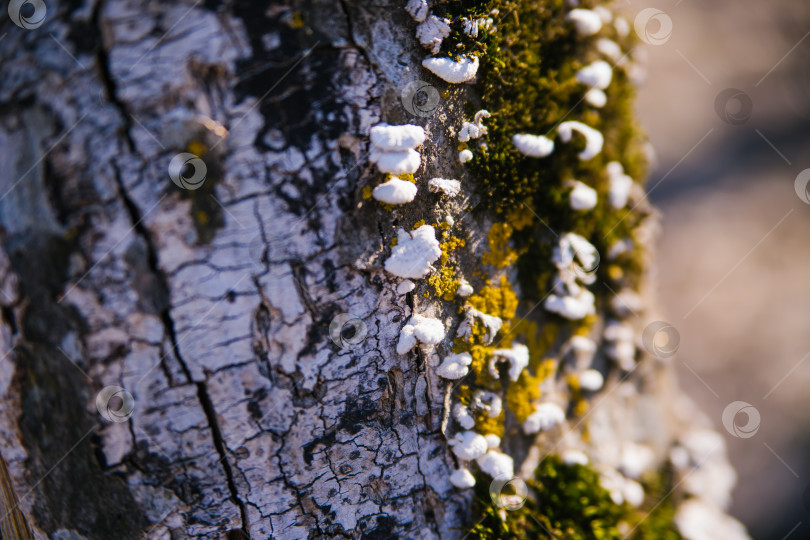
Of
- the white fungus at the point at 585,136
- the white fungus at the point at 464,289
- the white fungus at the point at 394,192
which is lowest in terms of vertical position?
the white fungus at the point at 464,289

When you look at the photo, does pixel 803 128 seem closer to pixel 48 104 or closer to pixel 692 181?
pixel 692 181

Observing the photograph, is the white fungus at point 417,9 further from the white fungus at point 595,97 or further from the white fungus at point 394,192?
the white fungus at point 595,97

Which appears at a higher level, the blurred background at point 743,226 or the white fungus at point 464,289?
the blurred background at point 743,226

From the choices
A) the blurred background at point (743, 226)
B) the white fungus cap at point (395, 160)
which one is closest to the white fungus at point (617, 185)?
the white fungus cap at point (395, 160)

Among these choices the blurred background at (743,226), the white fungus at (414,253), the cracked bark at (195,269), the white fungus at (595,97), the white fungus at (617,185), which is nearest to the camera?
the cracked bark at (195,269)

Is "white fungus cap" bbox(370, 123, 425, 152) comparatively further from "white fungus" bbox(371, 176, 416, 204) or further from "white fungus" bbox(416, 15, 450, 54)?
"white fungus" bbox(416, 15, 450, 54)

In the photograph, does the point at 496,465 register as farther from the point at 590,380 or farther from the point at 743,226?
the point at 743,226

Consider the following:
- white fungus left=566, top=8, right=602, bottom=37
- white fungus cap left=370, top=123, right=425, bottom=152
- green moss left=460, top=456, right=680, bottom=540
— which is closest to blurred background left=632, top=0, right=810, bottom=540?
white fungus left=566, top=8, right=602, bottom=37
